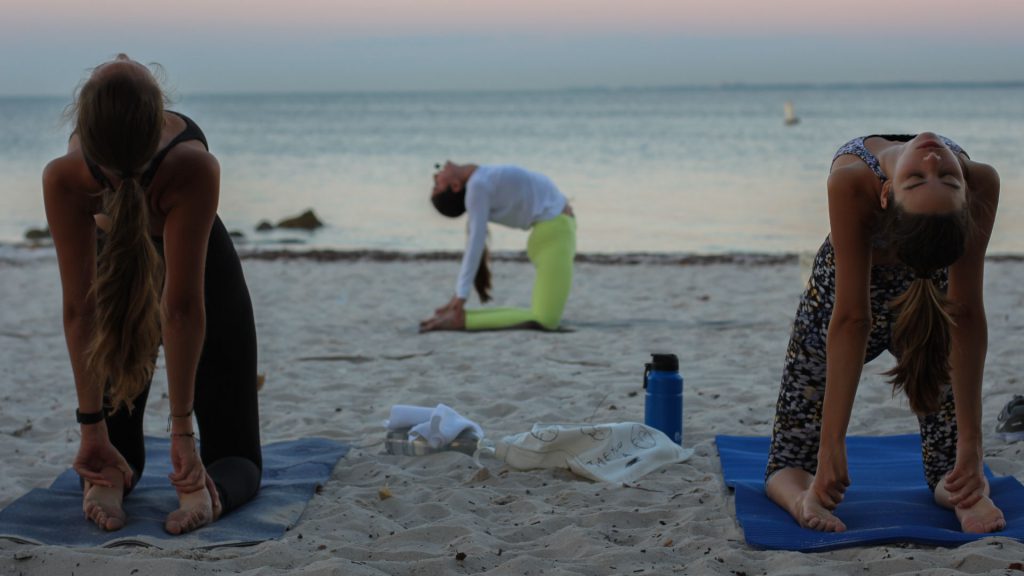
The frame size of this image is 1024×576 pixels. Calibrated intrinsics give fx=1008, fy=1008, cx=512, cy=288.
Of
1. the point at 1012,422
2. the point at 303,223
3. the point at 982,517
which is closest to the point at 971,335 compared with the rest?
the point at 982,517

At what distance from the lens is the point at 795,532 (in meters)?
2.97

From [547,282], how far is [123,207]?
13.9 feet

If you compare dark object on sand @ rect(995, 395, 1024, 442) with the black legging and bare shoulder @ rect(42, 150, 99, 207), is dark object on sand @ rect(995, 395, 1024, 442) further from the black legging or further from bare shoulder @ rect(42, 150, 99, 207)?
bare shoulder @ rect(42, 150, 99, 207)

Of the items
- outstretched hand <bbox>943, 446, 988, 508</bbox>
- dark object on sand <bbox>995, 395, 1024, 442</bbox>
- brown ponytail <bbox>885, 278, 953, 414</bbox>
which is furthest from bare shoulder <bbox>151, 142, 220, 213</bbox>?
dark object on sand <bbox>995, 395, 1024, 442</bbox>

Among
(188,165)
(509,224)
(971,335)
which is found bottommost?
(509,224)

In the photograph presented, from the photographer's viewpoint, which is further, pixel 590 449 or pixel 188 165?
pixel 590 449

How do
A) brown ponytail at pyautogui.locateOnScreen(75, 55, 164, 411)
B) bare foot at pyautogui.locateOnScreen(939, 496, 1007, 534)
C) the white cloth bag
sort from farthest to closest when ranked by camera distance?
the white cloth bag, bare foot at pyautogui.locateOnScreen(939, 496, 1007, 534), brown ponytail at pyautogui.locateOnScreen(75, 55, 164, 411)

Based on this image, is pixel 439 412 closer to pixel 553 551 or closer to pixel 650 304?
pixel 553 551

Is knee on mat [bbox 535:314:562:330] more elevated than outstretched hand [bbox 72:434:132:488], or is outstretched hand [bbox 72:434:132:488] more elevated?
outstretched hand [bbox 72:434:132:488]

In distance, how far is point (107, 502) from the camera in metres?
3.19

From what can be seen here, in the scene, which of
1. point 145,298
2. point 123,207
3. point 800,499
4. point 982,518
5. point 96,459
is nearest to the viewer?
point 123,207

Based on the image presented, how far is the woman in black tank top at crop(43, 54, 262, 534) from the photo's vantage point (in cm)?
274

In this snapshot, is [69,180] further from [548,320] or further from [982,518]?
[548,320]

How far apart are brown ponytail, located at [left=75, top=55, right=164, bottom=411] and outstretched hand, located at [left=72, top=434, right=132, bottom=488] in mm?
381
